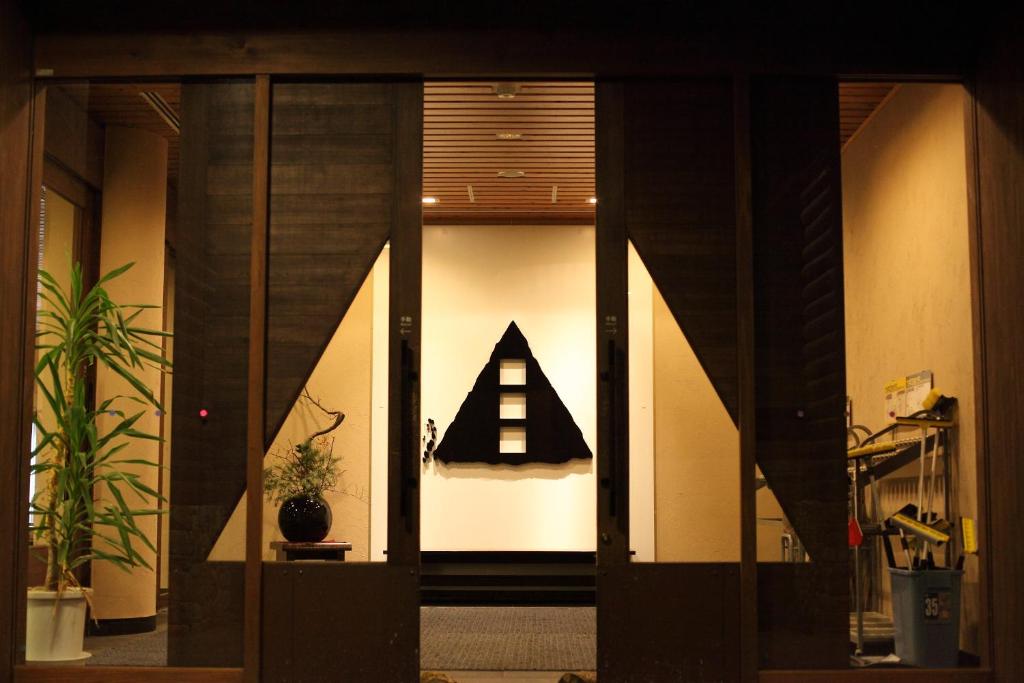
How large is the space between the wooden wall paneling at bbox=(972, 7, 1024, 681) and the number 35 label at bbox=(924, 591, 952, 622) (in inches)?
8.4

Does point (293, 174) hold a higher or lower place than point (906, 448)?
higher

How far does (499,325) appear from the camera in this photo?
33.3 ft

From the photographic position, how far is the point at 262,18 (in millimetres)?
4996

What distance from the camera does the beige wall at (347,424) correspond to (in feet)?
15.9

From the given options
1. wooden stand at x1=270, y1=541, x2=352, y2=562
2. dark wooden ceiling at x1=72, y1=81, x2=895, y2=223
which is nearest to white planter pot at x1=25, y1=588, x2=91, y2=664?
wooden stand at x1=270, y1=541, x2=352, y2=562

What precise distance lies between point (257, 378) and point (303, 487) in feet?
1.64

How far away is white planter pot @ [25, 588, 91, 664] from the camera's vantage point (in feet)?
15.9

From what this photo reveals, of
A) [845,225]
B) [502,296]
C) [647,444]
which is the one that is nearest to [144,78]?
[647,444]

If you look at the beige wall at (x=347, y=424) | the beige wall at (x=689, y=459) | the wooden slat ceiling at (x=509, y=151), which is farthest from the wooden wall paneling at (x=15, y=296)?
the beige wall at (x=689, y=459)

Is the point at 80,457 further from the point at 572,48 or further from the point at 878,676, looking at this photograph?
the point at 878,676

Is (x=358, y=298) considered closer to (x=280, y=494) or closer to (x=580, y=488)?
(x=280, y=494)

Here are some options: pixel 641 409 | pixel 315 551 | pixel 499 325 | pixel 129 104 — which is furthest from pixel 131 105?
pixel 499 325

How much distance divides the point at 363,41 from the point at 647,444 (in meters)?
2.13

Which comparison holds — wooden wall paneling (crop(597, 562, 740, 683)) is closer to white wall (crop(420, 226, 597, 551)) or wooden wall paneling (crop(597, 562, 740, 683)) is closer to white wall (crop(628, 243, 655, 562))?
white wall (crop(628, 243, 655, 562))
